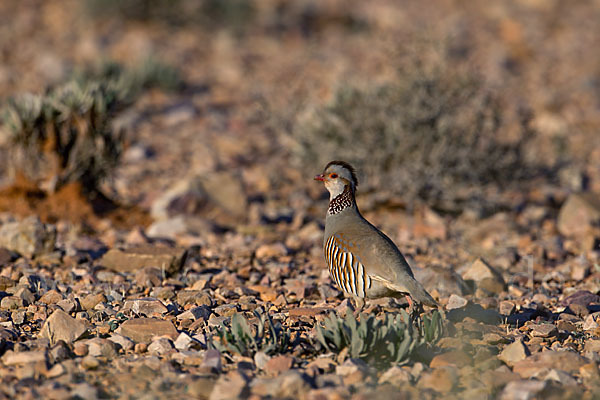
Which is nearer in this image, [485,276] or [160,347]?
[160,347]

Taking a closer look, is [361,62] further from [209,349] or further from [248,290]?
[209,349]

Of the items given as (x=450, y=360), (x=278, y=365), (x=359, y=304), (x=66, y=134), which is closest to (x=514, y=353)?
(x=450, y=360)

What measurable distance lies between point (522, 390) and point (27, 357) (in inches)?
107

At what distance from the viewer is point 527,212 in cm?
953

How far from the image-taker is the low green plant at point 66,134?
336 inches

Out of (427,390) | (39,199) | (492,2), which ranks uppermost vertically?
(492,2)

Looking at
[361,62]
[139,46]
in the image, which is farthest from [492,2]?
[139,46]

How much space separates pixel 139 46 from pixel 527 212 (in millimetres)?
8559

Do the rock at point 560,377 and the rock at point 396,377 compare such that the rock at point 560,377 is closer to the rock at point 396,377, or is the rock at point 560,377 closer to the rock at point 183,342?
the rock at point 396,377

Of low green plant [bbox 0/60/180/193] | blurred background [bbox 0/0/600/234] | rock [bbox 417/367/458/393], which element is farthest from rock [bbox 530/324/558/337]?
low green plant [bbox 0/60/180/193]

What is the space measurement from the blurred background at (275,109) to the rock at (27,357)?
383 centimetres

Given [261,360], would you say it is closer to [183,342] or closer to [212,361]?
[212,361]

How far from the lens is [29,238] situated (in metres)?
6.85

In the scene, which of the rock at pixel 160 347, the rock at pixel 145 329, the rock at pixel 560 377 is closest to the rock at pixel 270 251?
the rock at pixel 145 329
